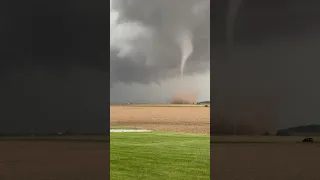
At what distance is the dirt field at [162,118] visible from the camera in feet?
49.6

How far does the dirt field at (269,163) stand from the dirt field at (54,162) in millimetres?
1379

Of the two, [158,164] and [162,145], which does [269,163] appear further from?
[162,145]

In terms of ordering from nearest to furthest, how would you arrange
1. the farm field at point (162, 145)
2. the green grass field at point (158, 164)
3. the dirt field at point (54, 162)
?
the dirt field at point (54, 162) → the green grass field at point (158, 164) → the farm field at point (162, 145)

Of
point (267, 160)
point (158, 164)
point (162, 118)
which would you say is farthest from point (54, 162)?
point (162, 118)

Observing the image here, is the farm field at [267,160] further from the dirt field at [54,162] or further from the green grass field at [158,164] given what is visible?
the dirt field at [54,162]

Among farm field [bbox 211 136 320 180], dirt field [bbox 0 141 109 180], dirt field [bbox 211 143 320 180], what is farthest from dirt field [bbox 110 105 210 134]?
→ dirt field [bbox 0 141 109 180]

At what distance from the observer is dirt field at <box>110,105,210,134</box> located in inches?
595

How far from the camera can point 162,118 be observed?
611 inches

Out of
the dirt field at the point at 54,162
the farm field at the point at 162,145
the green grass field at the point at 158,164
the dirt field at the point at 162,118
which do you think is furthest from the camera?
the dirt field at the point at 162,118

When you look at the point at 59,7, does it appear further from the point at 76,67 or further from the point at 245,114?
the point at 245,114

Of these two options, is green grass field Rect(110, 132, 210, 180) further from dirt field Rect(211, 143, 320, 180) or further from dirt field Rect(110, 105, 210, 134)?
dirt field Rect(110, 105, 210, 134)

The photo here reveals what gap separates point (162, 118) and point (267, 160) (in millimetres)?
10095

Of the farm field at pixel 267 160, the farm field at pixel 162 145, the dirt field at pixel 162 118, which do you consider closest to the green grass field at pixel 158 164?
the farm field at pixel 162 145

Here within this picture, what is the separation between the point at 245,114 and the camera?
4348mm
